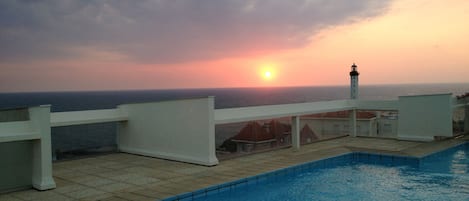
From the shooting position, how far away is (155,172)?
970cm

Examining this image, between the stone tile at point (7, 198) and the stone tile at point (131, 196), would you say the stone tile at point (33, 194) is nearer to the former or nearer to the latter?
the stone tile at point (7, 198)

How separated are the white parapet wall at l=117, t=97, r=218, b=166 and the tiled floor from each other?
0.35 m

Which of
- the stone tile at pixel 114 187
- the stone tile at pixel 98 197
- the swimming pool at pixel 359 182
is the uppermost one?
the stone tile at pixel 114 187

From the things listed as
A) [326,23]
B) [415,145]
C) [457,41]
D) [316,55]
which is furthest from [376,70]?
[415,145]

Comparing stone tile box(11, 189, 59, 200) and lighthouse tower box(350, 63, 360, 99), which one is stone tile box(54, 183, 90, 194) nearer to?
stone tile box(11, 189, 59, 200)

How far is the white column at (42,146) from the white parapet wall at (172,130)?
12.4 ft

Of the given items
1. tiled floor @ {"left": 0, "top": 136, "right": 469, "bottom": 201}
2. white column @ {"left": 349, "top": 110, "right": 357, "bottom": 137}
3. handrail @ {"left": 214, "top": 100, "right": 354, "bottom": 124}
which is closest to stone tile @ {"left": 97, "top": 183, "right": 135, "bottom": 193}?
tiled floor @ {"left": 0, "top": 136, "right": 469, "bottom": 201}

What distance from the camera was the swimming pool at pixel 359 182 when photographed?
8.30 m

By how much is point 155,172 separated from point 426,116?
A: 10517mm

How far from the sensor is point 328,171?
10.8m

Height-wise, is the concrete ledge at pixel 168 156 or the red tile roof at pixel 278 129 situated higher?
the red tile roof at pixel 278 129

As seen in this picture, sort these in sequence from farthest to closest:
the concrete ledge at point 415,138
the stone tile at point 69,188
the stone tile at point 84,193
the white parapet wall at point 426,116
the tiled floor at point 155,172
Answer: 1. the concrete ledge at point 415,138
2. the white parapet wall at point 426,116
3. the stone tile at point 69,188
4. the tiled floor at point 155,172
5. the stone tile at point 84,193

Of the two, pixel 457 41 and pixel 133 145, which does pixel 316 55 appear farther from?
pixel 133 145

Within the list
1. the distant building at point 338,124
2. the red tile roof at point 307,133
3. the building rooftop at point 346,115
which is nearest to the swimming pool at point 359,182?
the distant building at point 338,124
